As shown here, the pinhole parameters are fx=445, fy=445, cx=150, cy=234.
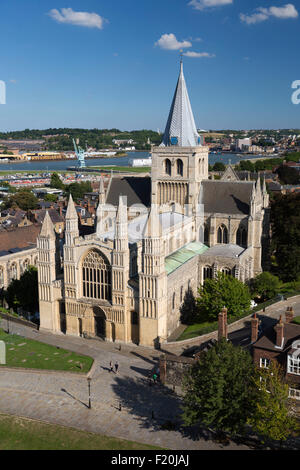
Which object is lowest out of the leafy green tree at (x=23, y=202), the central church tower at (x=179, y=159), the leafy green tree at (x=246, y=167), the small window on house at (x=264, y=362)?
the small window on house at (x=264, y=362)

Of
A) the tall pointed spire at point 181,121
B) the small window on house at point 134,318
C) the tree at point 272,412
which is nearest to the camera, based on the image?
the tree at point 272,412

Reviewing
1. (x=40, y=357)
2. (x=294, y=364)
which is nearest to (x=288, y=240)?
(x=294, y=364)

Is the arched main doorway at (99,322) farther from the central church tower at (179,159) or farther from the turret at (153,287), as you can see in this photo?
the central church tower at (179,159)

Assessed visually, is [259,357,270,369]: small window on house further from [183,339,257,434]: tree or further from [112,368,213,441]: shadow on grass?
[112,368,213,441]: shadow on grass

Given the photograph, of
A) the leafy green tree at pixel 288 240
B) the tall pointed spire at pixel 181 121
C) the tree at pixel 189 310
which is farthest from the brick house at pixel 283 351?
the tall pointed spire at pixel 181 121

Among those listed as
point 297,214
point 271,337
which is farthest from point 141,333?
point 297,214

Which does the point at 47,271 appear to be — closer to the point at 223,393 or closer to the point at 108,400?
the point at 108,400

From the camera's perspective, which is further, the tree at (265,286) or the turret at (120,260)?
the tree at (265,286)
